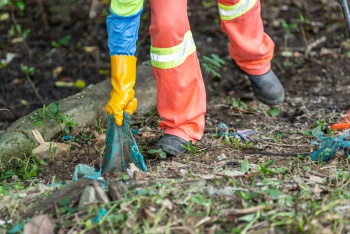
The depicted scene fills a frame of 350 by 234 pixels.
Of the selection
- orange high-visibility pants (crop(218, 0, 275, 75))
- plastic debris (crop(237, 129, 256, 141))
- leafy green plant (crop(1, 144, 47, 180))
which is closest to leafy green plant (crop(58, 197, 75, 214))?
leafy green plant (crop(1, 144, 47, 180))

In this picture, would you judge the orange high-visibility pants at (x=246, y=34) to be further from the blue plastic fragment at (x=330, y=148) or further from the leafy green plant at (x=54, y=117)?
the leafy green plant at (x=54, y=117)

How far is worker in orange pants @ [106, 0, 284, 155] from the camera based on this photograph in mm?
3762

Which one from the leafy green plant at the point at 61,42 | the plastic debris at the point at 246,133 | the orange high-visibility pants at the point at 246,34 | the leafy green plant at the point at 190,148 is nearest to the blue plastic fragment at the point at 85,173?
the leafy green plant at the point at 190,148

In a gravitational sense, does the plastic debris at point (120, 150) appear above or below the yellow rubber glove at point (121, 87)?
below

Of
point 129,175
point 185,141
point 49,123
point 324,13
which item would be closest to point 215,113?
point 185,141

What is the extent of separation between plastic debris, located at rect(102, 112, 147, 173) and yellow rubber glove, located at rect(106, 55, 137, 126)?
0.12ft

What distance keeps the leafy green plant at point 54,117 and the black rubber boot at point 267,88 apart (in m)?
1.22

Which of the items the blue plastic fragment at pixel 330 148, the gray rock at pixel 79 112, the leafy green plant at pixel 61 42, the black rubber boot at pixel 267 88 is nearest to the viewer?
the blue plastic fragment at pixel 330 148

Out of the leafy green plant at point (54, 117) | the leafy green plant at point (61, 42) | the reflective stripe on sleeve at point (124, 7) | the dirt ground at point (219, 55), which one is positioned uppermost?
the reflective stripe on sleeve at point (124, 7)

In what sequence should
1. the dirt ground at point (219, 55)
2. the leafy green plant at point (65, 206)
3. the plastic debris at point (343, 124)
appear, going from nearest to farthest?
the leafy green plant at point (65, 206) → the plastic debris at point (343, 124) → the dirt ground at point (219, 55)

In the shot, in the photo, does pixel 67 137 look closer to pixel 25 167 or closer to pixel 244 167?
pixel 25 167

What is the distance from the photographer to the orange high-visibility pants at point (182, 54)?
12.8 ft

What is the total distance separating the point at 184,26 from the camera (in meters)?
3.98

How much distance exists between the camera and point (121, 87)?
3.73 meters
